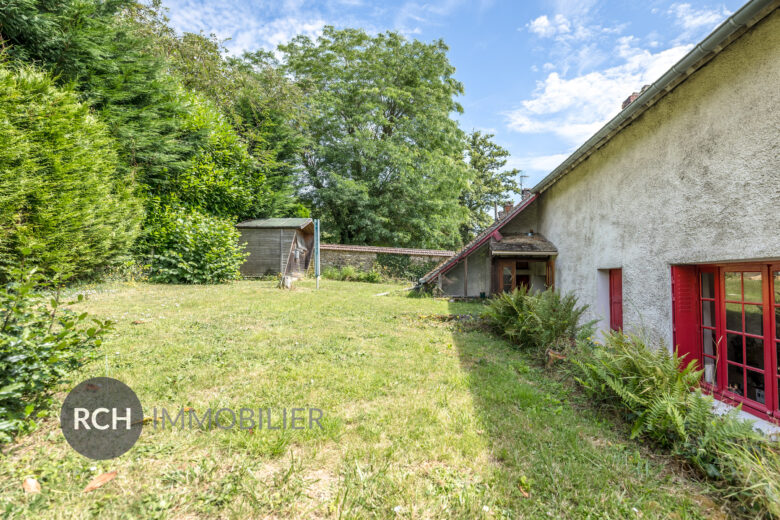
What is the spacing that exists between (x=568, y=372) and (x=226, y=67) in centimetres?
1435

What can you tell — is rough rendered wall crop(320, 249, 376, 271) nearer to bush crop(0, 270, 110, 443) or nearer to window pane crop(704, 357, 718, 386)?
window pane crop(704, 357, 718, 386)

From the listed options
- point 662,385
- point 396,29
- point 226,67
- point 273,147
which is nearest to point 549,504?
point 662,385

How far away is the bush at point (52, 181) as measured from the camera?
6.17 metres

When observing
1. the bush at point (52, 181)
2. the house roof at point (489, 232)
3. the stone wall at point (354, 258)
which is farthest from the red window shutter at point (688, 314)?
the stone wall at point (354, 258)

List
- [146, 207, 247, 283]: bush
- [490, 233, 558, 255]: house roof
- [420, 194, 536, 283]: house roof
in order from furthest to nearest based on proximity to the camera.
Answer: [146, 207, 247, 283]: bush → [420, 194, 536, 283]: house roof → [490, 233, 558, 255]: house roof

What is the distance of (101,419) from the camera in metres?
2.43

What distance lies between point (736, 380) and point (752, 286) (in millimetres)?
1177

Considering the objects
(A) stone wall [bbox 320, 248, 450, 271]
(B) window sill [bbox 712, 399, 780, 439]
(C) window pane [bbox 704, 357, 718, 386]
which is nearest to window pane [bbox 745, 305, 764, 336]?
(C) window pane [bbox 704, 357, 718, 386]

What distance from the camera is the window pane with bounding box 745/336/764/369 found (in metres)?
3.36

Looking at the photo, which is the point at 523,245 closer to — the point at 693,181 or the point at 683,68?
the point at 693,181

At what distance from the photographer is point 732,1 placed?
332 centimetres

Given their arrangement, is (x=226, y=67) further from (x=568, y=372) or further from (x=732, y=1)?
(x=568, y=372)

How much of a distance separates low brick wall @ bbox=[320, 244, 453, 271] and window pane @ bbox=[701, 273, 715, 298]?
44.9ft

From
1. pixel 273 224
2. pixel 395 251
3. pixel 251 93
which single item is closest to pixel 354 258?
pixel 395 251
